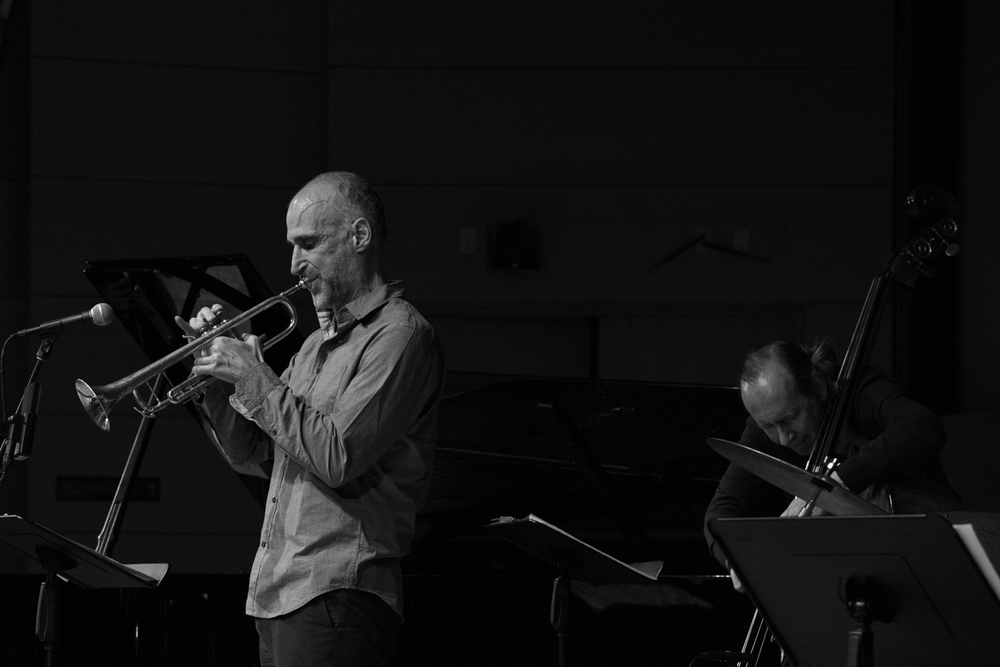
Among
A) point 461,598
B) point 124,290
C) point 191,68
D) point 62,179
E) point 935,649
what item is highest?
point 191,68

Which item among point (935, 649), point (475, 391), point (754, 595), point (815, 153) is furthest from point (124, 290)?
point (815, 153)

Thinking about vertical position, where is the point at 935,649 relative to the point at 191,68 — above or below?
below

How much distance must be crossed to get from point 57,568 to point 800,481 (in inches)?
72.3

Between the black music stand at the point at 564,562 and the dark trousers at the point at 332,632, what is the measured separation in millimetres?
975

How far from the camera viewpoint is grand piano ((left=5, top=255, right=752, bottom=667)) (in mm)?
3152

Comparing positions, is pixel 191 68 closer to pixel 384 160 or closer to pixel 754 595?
pixel 384 160

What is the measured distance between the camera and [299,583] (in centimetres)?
186

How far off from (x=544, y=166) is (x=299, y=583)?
13.2 feet

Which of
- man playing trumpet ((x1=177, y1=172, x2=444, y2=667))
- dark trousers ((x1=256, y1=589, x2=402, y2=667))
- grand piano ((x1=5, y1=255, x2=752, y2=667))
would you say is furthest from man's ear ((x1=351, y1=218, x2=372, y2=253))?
grand piano ((x1=5, y1=255, x2=752, y2=667))

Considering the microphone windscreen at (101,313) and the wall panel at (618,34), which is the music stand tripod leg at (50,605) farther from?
the wall panel at (618,34)

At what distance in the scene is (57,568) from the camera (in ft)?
9.05

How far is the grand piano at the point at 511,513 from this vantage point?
3.15 metres

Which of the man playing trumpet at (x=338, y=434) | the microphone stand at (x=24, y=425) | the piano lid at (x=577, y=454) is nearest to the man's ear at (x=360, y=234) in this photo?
the man playing trumpet at (x=338, y=434)

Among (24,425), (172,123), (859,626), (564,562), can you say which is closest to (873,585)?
(859,626)
